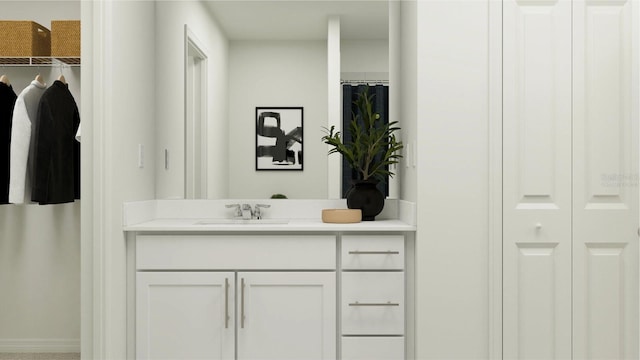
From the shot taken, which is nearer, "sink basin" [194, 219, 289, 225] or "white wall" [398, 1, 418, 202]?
"white wall" [398, 1, 418, 202]

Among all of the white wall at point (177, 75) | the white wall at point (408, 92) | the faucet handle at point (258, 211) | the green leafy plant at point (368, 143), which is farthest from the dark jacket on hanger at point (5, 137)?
the white wall at point (408, 92)

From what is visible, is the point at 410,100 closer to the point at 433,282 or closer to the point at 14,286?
the point at 433,282

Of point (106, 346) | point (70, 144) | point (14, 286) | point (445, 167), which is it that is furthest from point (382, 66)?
point (14, 286)

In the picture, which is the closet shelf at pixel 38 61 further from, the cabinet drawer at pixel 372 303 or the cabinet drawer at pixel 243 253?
the cabinet drawer at pixel 372 303

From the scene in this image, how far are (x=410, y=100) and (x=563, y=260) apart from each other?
1.00 m

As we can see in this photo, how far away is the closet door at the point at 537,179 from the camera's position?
2.13 meters

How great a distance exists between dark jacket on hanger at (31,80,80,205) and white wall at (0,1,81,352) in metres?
0.38

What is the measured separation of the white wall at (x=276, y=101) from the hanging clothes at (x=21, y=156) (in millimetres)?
1055

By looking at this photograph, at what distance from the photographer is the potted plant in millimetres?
2514

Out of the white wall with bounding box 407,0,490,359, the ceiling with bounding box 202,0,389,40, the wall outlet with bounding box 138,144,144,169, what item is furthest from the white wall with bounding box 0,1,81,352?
the white wall with bounding box 407,0,490,359

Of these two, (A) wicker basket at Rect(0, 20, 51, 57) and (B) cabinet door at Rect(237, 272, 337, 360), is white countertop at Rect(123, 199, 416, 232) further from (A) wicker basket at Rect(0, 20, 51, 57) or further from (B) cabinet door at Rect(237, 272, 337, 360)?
(A) wicker basket at Rect(0, 20, 51, 57)

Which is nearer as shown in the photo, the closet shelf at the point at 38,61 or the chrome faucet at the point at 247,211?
the chrome faucet at the point at 247,211

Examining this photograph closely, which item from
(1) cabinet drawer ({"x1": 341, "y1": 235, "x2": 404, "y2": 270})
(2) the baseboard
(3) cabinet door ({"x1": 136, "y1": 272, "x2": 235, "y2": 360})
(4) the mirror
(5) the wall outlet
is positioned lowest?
(2) the baseboard

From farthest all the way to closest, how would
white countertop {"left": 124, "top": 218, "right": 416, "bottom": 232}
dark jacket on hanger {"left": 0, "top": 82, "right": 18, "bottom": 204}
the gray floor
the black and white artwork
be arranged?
the gray floor → the black and white artwork → dark jacket on hanger {"left": 0, "top": 82, "right": 18, "bottom": 204} → white countertop {"left": 124, "top": 218, "right": 416, "bottom": 232}
